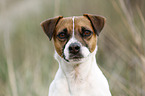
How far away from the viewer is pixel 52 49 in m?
7.23

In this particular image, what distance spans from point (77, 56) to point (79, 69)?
0.32 metres

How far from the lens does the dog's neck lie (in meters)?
3.55

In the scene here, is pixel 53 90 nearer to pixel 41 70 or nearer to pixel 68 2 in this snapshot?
pixel 41 70

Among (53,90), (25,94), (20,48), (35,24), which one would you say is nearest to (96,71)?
(53,90)

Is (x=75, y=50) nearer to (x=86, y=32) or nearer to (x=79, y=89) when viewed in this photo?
(x=86, y=32)

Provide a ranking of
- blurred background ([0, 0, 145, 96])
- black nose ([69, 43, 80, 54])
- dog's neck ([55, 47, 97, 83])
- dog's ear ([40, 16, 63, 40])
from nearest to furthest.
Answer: black nose ([69, 43, 80, 54]) → dog's neck ([55, 47, 97, 83]) → dog's ear ([40, 16, 63, 40]) → blurred background ([0, 0, 145, 96])

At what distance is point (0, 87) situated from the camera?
18.8ft

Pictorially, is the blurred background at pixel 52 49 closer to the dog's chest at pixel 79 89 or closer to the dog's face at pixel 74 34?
the dog's face at pixel 74 34

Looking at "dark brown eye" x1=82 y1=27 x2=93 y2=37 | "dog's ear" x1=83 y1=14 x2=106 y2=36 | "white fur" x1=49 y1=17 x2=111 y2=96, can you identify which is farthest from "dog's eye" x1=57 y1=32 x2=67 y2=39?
"dog's ear" x1=83 y1=14 x2=106 y2=36

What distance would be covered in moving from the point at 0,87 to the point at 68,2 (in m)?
4.14

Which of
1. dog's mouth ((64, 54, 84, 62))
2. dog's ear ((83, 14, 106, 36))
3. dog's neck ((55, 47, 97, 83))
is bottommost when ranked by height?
dog's neck ((55, 47, 97, 83))

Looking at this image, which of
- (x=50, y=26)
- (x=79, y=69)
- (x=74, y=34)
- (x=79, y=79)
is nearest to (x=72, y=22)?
(x=74, y=34)

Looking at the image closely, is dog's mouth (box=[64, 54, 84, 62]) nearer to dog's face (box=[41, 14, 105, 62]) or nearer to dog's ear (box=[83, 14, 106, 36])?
dog's face (box=[41, 14, 105, 62])

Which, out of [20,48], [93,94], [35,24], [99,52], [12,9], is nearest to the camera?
[93,94]
